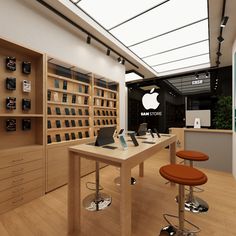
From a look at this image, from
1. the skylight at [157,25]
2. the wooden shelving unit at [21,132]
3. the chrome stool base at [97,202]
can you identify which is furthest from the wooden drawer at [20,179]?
the skylight at [157,25]

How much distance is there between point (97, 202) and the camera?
2.19m

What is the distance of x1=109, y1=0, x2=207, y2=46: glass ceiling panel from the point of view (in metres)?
2.50

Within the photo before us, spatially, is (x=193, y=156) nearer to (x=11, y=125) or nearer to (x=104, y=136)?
(x=104, y=136)

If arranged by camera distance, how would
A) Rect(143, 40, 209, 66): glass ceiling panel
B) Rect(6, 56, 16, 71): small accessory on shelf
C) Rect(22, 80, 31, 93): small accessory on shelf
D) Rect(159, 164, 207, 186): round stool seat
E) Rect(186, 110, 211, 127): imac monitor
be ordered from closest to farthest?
Rect(159, 164, 207, 186): round stool seat → Rect(6, 56, 16, 71): small accessory on shelf → Rect(22, 80, 31, 93): small accessory on shelf → Rect(143, 40, 209, 66): glass ceiling panel → Rect(186, 110, 211, 127): imac monitor

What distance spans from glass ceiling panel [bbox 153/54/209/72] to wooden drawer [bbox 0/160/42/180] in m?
4.66

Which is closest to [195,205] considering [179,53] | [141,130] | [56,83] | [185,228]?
[185,228]

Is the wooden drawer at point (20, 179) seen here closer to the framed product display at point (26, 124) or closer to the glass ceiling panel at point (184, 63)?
the framed product display at point (26, 124)

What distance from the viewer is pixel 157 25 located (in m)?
3.03

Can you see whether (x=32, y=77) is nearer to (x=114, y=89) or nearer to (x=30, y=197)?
(x=30, y=197)

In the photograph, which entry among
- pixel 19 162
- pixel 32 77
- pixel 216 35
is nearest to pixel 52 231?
pixel 19 162

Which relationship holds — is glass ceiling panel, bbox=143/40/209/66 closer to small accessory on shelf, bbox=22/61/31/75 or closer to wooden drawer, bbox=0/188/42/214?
small accessory on shelf, bbox=22/61/31/75

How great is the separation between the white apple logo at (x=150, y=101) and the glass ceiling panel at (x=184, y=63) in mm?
1272

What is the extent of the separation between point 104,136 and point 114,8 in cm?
227

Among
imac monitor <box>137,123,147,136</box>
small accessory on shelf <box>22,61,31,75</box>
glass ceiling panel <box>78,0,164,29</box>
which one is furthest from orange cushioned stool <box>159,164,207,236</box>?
glass ceiling panel <box>78,0,164,29</box>
